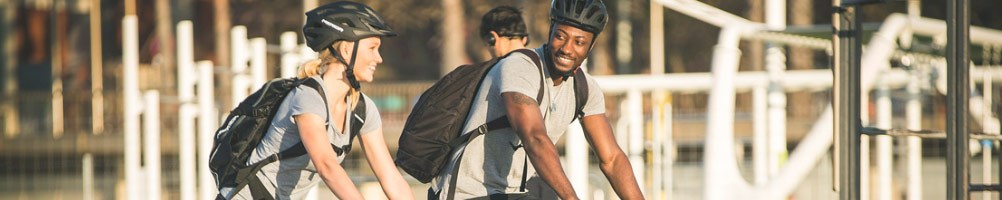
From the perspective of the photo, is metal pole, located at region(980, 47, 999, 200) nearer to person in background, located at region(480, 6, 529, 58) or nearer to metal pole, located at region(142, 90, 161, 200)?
person in background, located at region(480, 6, 529, 58)

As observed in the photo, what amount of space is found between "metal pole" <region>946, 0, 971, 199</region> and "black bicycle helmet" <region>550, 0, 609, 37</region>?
1.01 metres

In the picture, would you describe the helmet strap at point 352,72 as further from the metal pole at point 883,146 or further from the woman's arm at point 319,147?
the metal pole at point 883,146

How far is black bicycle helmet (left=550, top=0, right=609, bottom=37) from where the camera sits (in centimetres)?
418

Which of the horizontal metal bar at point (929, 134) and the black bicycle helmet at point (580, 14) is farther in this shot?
the horizontal metal bar at point (929, 134)

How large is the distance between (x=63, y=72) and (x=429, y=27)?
24.5ft

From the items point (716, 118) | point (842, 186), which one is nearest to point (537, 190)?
point (842, 186)

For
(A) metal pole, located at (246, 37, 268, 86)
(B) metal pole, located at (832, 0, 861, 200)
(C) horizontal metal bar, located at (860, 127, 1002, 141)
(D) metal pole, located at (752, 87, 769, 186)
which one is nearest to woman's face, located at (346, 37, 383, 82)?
(B) metal pole, located at (832, 0, 861, 200)

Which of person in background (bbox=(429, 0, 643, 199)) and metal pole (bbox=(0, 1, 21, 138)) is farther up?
metal pole (bbox=(0, 1, 21, 138))

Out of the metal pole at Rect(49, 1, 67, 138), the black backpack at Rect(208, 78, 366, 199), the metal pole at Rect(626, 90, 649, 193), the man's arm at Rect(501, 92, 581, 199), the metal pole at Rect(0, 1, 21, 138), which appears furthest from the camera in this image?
the metal pole at Rect(0, 1, 21, 138)

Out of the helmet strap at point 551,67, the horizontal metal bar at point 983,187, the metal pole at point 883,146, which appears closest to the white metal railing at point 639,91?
the metal pole at point 883,146

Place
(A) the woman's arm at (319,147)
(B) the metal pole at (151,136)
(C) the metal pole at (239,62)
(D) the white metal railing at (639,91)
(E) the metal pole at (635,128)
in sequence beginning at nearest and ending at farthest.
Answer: (A) the woman's arm at (319,147) < (D) the white metal railing at (639,91) < (C) the metal pole at (239,62) < (E) the metal pole at (635,128) < (B) the metal pole at (151,136)

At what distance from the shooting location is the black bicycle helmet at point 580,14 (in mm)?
4184

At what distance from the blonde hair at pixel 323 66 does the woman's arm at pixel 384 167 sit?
0.14 m

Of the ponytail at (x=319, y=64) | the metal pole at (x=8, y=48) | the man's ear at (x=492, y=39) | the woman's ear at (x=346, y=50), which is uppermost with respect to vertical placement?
the metal pole at (x=8, y=48)
